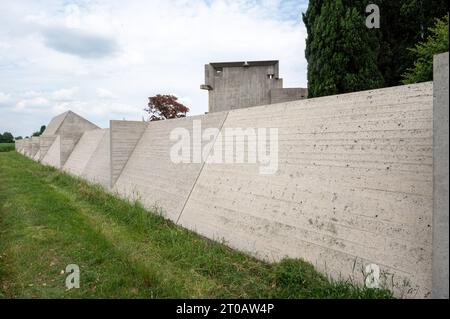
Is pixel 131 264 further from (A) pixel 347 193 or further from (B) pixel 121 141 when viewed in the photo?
(B) pixel 121 141

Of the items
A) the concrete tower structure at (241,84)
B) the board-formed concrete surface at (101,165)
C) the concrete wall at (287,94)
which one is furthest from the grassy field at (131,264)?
the concrete tower structure at (241,84)

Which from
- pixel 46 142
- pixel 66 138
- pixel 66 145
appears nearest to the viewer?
pixel 66 145

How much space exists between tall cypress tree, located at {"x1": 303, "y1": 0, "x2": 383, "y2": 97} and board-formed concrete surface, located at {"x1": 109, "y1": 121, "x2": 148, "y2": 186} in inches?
263

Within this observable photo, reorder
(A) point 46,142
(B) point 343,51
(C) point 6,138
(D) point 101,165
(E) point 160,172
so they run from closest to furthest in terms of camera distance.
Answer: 1. (E) point 160,172
2. (B) point 343,51
3. (D) point 101,165
4. (A) point 46,142
5. (C) point 6,138

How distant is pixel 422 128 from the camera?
333 cm

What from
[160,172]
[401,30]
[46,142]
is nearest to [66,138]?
[46,142]

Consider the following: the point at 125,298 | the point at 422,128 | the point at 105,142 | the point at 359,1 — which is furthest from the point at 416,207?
the point at 105,142

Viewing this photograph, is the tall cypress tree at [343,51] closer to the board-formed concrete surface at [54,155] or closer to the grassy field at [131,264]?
the grassy field at [131,264]

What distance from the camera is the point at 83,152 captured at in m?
16.2

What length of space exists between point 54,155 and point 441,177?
22035 mm

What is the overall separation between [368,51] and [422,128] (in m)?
8.93

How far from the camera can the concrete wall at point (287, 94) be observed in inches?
725
